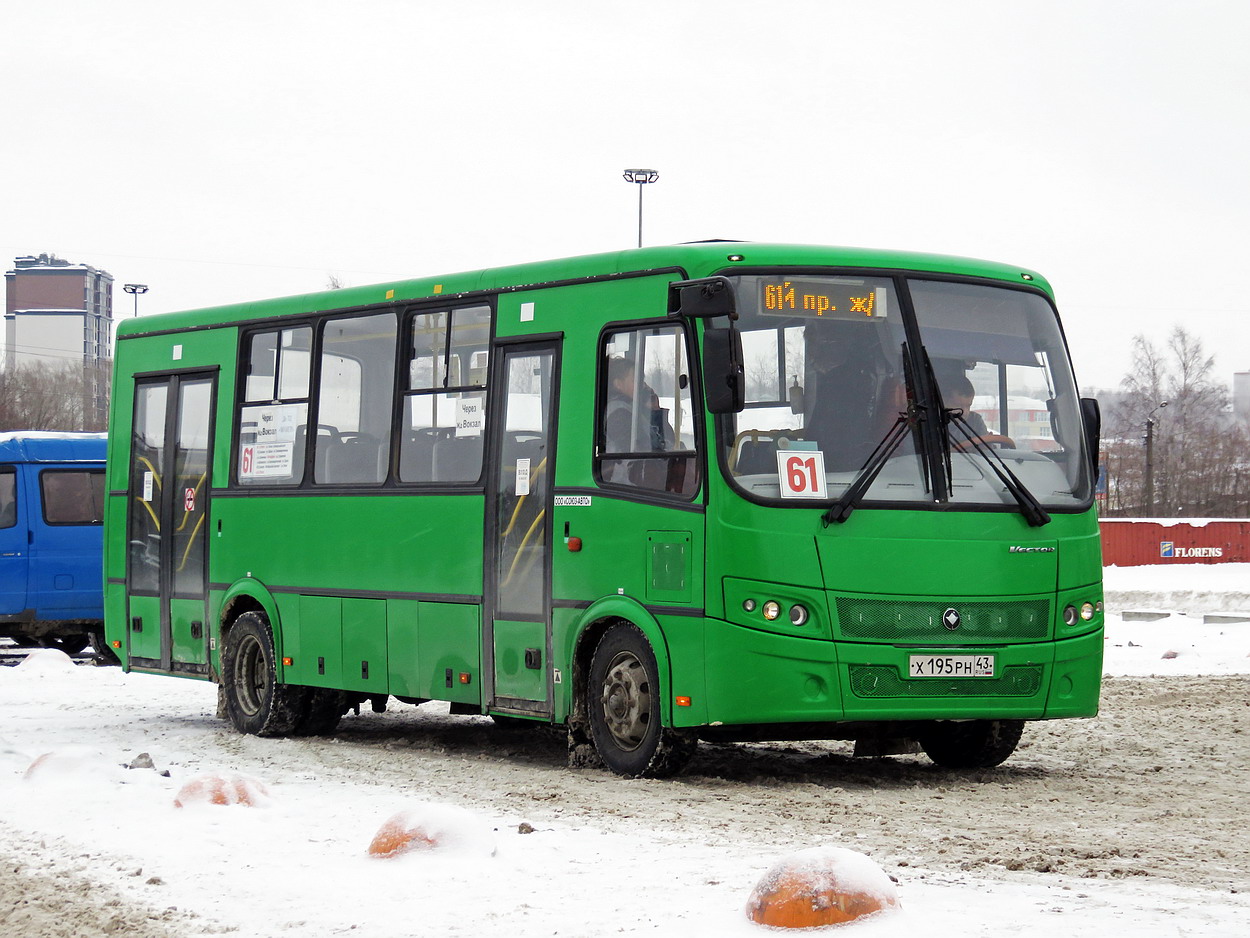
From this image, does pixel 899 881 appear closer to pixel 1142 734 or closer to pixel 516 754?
pixel 516 754

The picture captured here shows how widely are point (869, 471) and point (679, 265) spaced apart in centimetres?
159

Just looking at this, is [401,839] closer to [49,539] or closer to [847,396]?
[847,396]

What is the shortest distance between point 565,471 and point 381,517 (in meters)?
2.23

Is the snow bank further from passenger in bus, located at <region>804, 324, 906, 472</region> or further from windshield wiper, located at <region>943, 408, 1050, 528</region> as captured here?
passenger in bus, located at <region>804, 324, 906, 472</region>

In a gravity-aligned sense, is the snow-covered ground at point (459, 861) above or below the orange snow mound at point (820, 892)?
below

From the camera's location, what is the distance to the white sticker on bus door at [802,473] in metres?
10.4

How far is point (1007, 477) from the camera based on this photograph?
1090 centimetres

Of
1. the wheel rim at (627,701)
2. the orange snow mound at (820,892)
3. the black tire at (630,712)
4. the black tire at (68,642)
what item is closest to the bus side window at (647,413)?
the black tire at (630,712)

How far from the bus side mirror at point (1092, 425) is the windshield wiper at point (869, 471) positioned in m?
1.43

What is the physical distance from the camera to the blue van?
23.5m

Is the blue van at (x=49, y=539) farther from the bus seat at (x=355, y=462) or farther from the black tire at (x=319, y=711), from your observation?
the bus seat at (x=355, y=462)

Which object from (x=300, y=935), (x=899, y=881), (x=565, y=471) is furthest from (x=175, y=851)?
(x=565, y=471)

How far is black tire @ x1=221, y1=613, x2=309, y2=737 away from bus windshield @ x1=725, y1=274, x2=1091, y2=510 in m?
5.55

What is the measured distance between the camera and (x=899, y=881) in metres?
7.11
